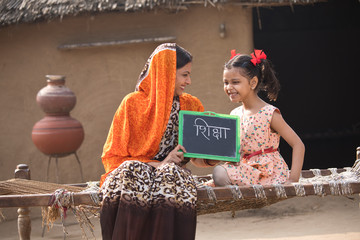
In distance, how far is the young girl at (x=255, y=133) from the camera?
3.30 metres

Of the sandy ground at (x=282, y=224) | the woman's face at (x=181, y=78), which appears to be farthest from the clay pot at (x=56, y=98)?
the woman's face at (x=181, y=78)

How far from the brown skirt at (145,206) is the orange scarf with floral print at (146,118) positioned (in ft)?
0.99

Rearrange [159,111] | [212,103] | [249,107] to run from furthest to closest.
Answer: [212,103]
[249,107]
[159,111]

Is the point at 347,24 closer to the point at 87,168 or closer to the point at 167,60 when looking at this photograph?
the point at 87,168

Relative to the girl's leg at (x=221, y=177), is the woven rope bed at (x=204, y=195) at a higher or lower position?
lower

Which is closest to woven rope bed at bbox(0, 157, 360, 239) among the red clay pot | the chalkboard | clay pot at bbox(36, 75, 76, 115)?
the chalkboard

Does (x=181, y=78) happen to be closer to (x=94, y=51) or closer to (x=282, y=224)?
(x=282, y=224)

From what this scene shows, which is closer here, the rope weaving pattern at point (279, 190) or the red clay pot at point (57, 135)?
the rope weaving pattern at point (279, 190)

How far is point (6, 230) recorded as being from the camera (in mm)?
5781

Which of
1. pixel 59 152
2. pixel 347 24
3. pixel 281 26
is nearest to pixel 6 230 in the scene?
pixel 59 152

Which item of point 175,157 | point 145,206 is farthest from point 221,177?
point 145,206

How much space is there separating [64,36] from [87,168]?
5.76ft

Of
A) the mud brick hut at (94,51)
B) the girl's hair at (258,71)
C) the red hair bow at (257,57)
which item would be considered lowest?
the girl's hair at (258,71)

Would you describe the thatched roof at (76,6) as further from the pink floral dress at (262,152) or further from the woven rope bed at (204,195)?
the woven rope bed at (204,195)
